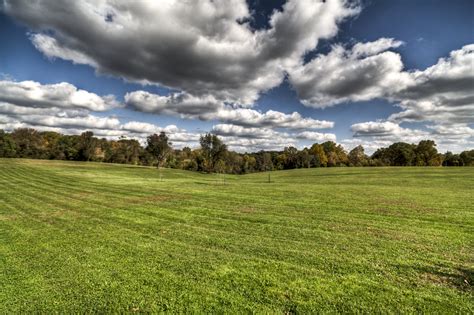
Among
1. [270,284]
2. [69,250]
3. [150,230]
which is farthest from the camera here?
[150,230]

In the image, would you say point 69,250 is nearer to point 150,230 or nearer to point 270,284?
point 150,230

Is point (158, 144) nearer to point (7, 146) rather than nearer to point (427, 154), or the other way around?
point (7, 146)

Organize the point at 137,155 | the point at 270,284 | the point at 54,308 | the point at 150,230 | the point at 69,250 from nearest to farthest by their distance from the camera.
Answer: the point at 54,308, the point at 270,284, the point at 69,250, the point at 150,230, the point at 137,155

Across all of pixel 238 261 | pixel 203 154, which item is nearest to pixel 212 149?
pixel 203 154

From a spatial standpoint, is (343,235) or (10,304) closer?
(10,304)

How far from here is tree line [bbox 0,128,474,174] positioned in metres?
61.3

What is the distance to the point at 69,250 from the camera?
23.4ft

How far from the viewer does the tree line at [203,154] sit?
61.3 metres

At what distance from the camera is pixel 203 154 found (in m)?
62.8

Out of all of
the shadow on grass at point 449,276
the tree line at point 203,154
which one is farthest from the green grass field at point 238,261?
the tree line at point 203,154

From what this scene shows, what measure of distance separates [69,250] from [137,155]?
298ft

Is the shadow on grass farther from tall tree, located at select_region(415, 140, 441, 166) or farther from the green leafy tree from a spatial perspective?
the green leafy tree

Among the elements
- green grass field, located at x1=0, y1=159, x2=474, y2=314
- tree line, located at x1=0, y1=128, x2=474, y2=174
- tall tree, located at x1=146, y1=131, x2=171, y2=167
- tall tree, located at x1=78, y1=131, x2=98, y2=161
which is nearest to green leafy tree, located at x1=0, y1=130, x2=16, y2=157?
tree line, located at x1=0, y1=128, x2=474, y2=174

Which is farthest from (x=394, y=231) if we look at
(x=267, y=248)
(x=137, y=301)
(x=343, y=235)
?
Result: (x=137, y=301)
